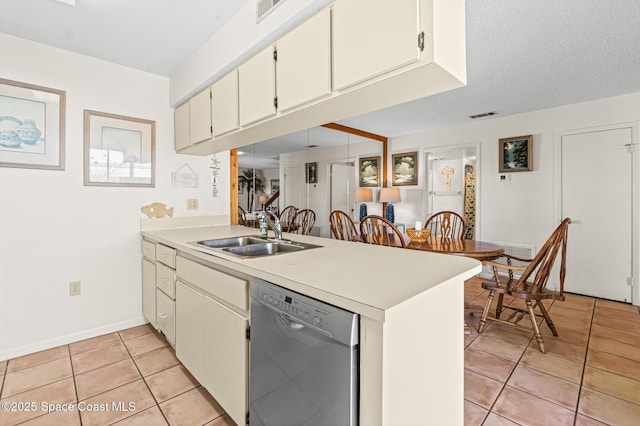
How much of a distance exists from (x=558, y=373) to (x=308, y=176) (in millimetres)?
3005

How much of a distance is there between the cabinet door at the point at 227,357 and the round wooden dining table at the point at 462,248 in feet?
5.86

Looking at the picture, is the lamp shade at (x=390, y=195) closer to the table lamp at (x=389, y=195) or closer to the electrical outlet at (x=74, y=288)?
the table lamp at (x=389, y=195)

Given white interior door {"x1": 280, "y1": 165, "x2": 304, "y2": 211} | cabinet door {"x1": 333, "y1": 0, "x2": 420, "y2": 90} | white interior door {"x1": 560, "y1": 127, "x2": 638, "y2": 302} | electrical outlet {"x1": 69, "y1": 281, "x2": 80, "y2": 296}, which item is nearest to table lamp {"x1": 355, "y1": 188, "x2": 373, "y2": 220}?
white interior door {"x1": 280, "y1": 165, "x2": 304, "y2": 211}

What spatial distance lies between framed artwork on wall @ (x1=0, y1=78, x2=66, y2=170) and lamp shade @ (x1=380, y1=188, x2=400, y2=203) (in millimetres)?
4061

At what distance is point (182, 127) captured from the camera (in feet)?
8.96

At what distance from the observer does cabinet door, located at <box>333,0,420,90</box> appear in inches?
44.6

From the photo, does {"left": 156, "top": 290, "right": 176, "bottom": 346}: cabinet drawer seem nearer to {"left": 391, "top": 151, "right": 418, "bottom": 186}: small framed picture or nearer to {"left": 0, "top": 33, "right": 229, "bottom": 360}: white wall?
{"left": 0, "top": 33, "right": 229, "bottom": 360}: white wall

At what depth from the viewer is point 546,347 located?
2.29 meters

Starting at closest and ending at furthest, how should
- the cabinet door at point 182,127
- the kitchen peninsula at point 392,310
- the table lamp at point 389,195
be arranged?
1. the kitchen peninsula at point 392,310
2. the cabinet door at point 182,127
3. the table lamp at point 389,195

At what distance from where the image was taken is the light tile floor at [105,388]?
1547mm

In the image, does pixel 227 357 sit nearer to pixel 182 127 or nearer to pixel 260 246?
pixel 260 246

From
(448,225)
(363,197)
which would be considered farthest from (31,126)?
(448,225)

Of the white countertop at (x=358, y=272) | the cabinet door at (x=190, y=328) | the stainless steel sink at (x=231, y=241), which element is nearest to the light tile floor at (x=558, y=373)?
the white countertop at (x=358, y=272)

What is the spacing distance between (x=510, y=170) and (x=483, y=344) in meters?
2.66
